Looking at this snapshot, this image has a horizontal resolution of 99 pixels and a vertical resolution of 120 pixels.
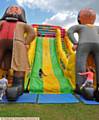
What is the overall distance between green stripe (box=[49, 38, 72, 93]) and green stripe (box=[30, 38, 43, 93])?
47 cm

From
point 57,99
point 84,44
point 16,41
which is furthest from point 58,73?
point 57,99

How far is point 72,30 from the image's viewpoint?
768cm

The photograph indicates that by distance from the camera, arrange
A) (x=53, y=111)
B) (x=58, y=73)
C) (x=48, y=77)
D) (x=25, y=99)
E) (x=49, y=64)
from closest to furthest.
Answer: (x=53, y=111) < (x=25, y=99) < (x=48, y=77) < (x=58, y=73) < (x=49, y=64)

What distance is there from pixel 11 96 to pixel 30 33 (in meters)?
1.65

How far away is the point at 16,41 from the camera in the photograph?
6852 mm

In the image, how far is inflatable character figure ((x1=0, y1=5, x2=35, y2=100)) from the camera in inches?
265

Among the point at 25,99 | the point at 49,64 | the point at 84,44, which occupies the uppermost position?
the point at 84,44

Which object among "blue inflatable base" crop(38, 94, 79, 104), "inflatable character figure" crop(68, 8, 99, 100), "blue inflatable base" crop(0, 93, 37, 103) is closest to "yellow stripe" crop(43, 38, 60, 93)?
"inflatable character figure" crop(68, 8, 99, 100)

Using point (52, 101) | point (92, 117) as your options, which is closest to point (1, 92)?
point (52, 101)

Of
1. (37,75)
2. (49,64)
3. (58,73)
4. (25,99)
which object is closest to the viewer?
(25,99)

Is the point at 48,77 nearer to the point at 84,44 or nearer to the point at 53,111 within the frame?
the point at 84,44

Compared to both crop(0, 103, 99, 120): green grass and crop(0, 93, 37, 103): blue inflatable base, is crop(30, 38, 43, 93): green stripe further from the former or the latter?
crop(0, 103, 99, 120): green grass

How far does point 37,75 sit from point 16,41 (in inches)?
86.4

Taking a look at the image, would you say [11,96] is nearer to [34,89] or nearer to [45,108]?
[45,108]
